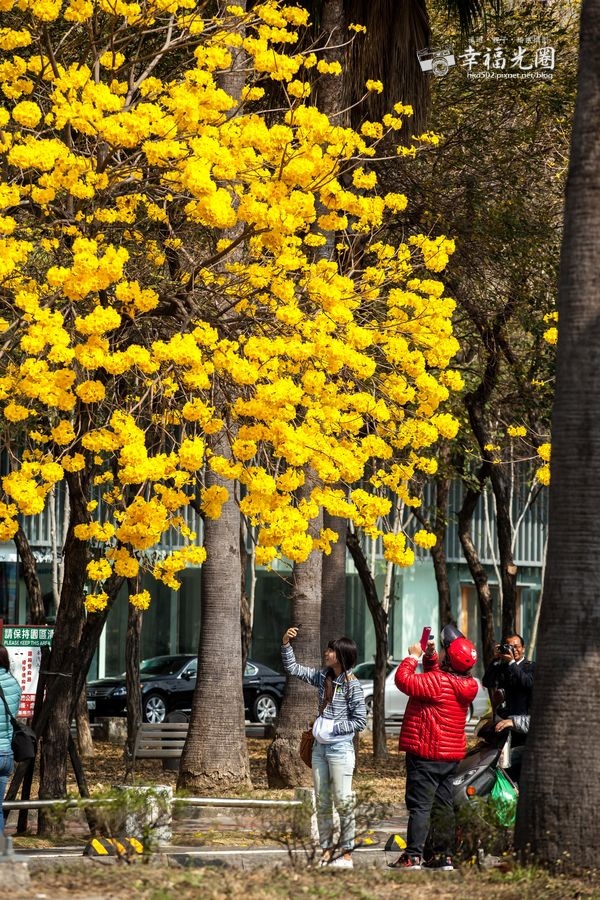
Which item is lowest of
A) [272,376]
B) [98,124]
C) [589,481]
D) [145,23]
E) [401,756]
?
[401,756]

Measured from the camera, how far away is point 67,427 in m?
10.4

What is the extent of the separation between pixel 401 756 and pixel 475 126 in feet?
30.7

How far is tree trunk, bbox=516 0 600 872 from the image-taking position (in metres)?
8.28

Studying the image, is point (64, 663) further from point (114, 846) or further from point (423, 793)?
point (114, 846)

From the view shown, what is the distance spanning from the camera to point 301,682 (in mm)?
17000

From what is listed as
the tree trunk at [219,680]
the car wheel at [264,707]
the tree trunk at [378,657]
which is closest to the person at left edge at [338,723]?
the tree trunk at [219,680]

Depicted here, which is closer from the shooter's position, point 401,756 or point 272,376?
point 272,376

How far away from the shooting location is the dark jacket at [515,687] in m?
12.2

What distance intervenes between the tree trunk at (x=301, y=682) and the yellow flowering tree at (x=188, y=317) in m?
4.02

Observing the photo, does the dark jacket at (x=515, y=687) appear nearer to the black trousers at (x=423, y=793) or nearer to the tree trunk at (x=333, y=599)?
the black trousers at (x=423, y=793)

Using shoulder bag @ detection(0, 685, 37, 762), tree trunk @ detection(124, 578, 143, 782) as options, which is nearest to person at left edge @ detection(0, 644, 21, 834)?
shoulder bag @ detection(0, 685, 37, 762)

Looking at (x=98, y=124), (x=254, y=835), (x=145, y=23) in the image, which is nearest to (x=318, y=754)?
(x=254, y=835)

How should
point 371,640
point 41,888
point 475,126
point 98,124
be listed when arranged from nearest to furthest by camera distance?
1. point 41,888
2. point 98,124
3. point 475,126
4. point 371,640

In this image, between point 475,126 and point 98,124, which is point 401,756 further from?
point 98,124
